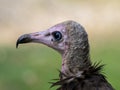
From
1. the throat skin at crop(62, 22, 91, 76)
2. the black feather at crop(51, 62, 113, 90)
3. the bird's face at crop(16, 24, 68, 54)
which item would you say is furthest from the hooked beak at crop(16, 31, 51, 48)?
the black feather at crop(51, 62, 113, 90)

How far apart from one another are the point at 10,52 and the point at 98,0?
5.57 m

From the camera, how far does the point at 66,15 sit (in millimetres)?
18812

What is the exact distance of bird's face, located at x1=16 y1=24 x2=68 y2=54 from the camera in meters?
6.56

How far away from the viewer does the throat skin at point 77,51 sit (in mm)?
6367

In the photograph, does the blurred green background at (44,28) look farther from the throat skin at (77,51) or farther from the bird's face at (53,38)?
the throat skin at (77,51)

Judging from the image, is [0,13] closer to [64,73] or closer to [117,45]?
[117,45]

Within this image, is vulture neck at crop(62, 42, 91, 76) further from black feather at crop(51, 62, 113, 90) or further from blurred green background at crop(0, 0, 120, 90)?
blurred green background at crop(0, 0, 120, 90)

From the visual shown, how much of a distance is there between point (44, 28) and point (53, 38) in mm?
10674

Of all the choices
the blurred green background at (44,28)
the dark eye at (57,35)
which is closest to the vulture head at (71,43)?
the dark eye at (57,35)

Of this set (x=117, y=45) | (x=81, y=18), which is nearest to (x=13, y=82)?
(x=117, y=45)

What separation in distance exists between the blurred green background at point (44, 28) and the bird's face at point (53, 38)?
5.00m

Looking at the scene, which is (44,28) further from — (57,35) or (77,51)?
(77,51)

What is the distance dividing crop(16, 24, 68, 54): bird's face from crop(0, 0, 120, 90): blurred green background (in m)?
5.00

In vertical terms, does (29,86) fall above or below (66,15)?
below
